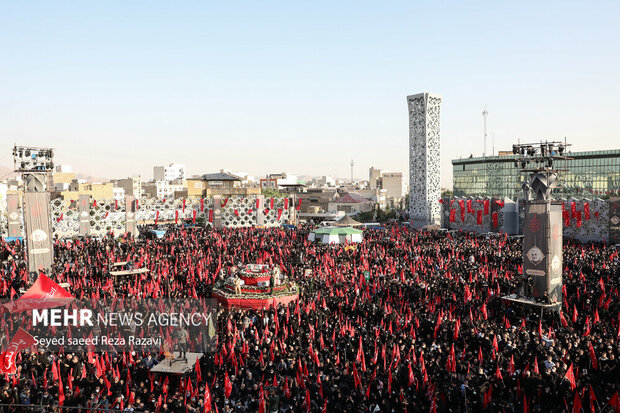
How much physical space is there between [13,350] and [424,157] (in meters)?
43.6

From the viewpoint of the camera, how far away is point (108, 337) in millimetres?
13570

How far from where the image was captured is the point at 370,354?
12742 millimetres

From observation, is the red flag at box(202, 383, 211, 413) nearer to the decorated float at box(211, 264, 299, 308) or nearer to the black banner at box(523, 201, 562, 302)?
the decorated float at box(211, 264, 299, 308)

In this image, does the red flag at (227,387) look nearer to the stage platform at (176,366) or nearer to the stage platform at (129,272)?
the stage platform at (176,366)

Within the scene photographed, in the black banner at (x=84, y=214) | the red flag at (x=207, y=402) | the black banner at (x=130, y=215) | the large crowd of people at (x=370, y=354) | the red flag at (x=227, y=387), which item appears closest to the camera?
the red flag at (x=207, y=402)

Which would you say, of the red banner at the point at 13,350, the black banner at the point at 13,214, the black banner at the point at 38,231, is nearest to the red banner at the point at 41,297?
the red banner at the point at 13,350

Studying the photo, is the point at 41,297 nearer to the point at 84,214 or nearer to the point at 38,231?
the point at 38,231

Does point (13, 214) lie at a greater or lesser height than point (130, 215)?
greater

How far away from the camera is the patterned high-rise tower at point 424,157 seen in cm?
4941

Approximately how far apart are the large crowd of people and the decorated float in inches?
38.3

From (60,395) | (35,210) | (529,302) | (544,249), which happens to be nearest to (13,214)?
(35,210)

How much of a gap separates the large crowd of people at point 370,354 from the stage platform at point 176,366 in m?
0.22

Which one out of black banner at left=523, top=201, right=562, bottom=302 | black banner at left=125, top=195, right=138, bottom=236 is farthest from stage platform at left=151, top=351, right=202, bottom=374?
black banner at left=125, top=195, right=138, bottom=236

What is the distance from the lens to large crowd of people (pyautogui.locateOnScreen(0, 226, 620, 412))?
10.1m
